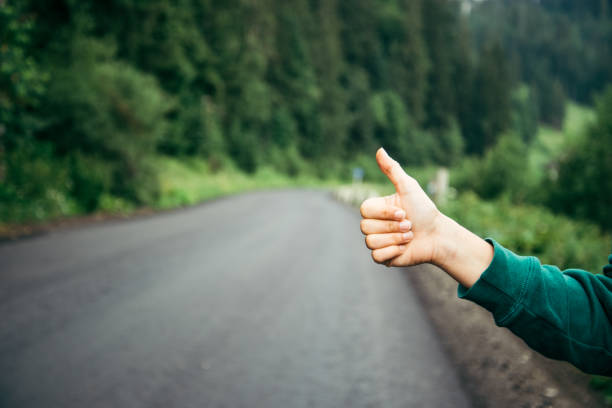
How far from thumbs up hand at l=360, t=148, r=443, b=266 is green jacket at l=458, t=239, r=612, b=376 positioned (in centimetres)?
20

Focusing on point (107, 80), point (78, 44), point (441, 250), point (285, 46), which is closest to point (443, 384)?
point (441, 250)

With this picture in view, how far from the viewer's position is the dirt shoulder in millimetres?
2771

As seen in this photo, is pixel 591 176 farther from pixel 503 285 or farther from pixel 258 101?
pixel 258 101

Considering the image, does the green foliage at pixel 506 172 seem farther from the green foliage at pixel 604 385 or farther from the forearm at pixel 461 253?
the forearm at pixel 461 253

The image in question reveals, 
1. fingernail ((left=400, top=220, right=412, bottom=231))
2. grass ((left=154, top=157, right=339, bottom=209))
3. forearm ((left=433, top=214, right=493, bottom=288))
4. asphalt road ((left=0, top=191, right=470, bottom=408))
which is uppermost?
fingernail ((left=400, top=220, right=412, bottom=231))

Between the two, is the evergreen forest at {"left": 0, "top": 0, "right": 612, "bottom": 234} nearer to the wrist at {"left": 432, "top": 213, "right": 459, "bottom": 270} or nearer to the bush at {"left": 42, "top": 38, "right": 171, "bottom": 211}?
the bush at {"left": 42, "top": 38, "right": 171, "bottom": 211}

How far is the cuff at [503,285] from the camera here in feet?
4.37

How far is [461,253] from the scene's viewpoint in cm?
142

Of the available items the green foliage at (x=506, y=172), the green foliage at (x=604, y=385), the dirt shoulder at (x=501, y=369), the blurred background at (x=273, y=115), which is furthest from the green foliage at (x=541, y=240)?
the green foliage at (x=506, y=172)

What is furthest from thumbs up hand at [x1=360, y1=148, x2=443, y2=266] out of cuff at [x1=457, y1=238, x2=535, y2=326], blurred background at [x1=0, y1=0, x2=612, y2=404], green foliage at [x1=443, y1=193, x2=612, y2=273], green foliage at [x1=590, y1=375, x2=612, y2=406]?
green foliage at [x1=443, y1=193, x2=612, y2=273]

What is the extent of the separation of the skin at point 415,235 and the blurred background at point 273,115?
1.49 metres

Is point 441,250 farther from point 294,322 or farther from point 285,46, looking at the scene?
point 285,46

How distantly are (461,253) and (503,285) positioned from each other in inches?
6.2

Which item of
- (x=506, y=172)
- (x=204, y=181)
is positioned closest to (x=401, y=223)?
(x=506, y=172)
